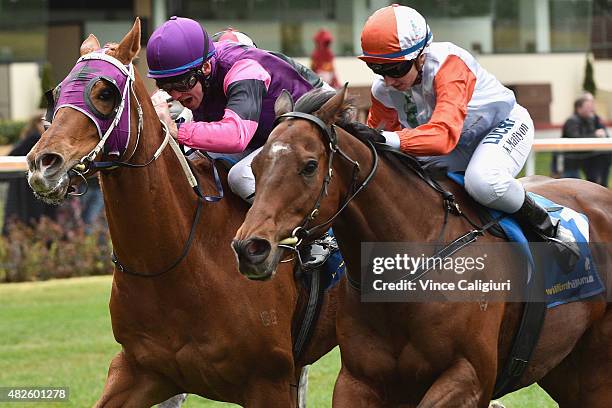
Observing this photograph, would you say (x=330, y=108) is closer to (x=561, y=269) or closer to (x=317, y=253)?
(x=317, y=253)

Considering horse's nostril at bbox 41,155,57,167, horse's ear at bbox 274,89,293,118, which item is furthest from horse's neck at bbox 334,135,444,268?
horse's nostril at bbox 41,155,57,167

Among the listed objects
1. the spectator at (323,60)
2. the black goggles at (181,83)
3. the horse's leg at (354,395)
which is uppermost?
the black goggles at (181,83)

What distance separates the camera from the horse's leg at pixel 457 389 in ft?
14.1

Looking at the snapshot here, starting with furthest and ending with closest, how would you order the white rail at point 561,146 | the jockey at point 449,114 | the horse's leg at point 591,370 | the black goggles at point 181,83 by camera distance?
the white rail at point 561,146
the horse's leg at point 591,370
the black goggles at point 181,83
the jockey at point 449,114

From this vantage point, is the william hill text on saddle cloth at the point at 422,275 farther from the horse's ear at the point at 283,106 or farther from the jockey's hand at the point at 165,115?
the jockey's hand at the point at 165,115

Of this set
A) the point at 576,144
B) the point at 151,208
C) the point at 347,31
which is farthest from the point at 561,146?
the point at 347,31

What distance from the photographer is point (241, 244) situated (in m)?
3.81

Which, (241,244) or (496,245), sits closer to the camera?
(241,244)

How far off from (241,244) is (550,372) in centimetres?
229

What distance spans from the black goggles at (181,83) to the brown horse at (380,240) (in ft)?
2.89

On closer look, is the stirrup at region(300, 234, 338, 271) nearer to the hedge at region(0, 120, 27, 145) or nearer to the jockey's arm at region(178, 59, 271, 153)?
the jockey's arm at region(178, 59, 271, 153)

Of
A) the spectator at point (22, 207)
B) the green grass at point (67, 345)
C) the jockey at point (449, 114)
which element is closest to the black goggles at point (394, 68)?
the jockey at point (449, 114)

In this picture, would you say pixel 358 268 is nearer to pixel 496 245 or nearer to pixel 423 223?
pixel 423 223

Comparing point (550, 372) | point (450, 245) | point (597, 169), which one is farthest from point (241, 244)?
point (597, 169)
